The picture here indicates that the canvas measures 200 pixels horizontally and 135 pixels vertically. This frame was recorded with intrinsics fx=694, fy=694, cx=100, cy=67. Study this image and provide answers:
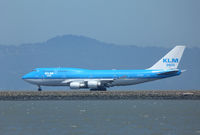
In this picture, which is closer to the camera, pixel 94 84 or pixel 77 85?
pixel 94 84

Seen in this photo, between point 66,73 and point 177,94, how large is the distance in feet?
71.6

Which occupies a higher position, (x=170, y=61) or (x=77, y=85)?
(x=170, y=61)

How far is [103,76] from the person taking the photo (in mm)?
108312
